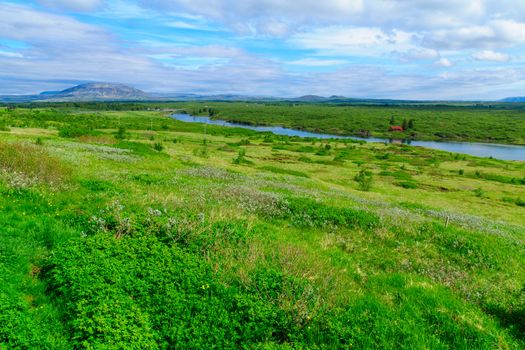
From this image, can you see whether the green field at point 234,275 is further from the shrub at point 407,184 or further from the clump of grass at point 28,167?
the shrub at point 407,184

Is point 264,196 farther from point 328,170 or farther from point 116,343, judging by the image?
point 328,170

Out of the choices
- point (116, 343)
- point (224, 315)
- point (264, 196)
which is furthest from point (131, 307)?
point (264, 196)

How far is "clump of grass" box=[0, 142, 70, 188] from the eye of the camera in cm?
1323

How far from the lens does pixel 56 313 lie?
6148 mm

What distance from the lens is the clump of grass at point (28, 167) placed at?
1323cm

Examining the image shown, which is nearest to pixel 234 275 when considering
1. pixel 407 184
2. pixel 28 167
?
pixel 28 167

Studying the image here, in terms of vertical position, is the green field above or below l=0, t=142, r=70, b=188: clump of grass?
below

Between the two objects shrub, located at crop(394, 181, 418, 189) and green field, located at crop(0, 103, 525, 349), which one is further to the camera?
shrub, located at crop(394, 181, 418, 189)

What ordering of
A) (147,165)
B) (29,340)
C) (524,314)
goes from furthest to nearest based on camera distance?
1. (147,165)
2. (524,314)
3. (29,340)

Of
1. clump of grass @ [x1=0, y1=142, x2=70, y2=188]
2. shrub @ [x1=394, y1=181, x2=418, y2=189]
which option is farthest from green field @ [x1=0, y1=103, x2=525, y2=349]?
shrub @ [x1=394, y1=181, x2=418, y2=189]

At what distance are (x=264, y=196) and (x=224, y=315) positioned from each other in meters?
9.61

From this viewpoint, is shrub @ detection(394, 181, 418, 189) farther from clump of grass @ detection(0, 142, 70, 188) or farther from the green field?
clump of grass @ detection(0, 142, 70, 188)

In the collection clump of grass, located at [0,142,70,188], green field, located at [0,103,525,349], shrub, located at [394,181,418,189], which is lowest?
shrub, located at [394,181,418,189]

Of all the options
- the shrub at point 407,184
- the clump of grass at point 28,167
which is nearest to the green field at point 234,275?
the clump of grass at point 28,167
